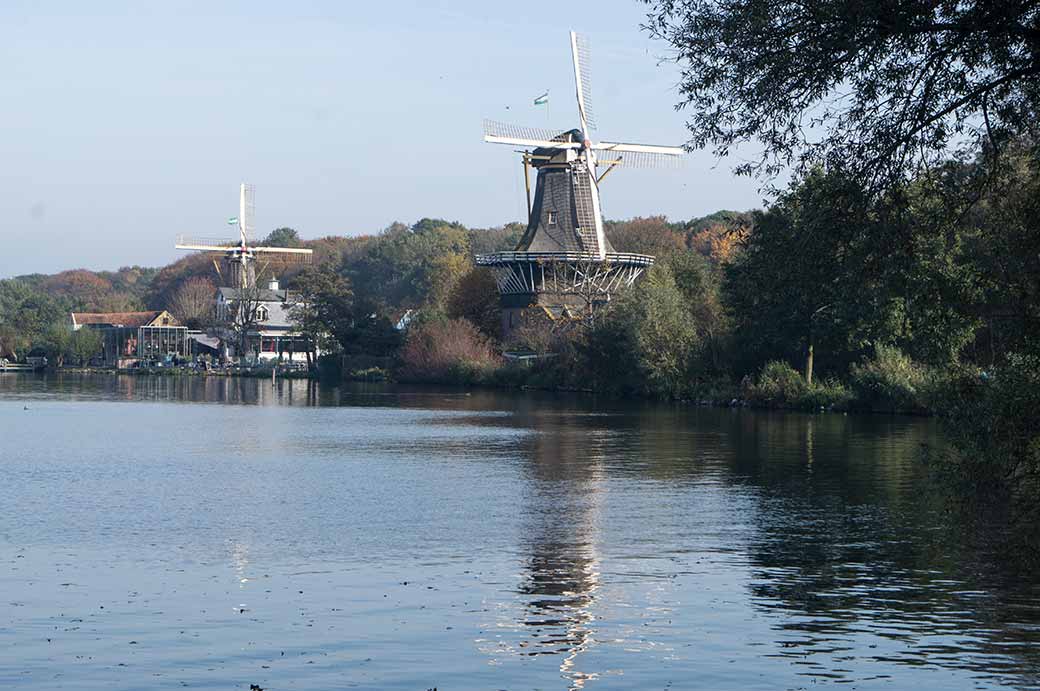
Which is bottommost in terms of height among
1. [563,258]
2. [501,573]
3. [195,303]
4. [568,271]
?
[501,573]

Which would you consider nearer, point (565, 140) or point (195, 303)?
point (565, 140)

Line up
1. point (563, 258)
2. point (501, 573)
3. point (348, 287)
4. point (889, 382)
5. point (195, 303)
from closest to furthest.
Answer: point (501, 573) → point (889, 382) → point (563, 258) → point (348, 287) → point (195, 303)

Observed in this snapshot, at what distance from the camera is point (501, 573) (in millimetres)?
16578

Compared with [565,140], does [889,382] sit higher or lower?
lower

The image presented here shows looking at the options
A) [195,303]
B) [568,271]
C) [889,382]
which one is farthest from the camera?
[195,303]

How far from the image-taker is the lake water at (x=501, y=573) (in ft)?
39.3

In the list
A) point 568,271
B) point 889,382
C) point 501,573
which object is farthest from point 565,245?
point 501,573

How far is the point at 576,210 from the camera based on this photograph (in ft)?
261

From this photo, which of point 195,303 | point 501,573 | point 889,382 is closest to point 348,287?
point 195,303

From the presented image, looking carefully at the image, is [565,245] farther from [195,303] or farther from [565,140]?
[195,303]

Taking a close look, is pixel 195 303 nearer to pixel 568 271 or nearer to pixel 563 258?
pixel 568 271

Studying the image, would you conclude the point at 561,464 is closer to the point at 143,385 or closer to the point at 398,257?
the point at 143,385

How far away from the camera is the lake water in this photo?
1197 centimetres

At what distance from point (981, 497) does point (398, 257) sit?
12838cm
